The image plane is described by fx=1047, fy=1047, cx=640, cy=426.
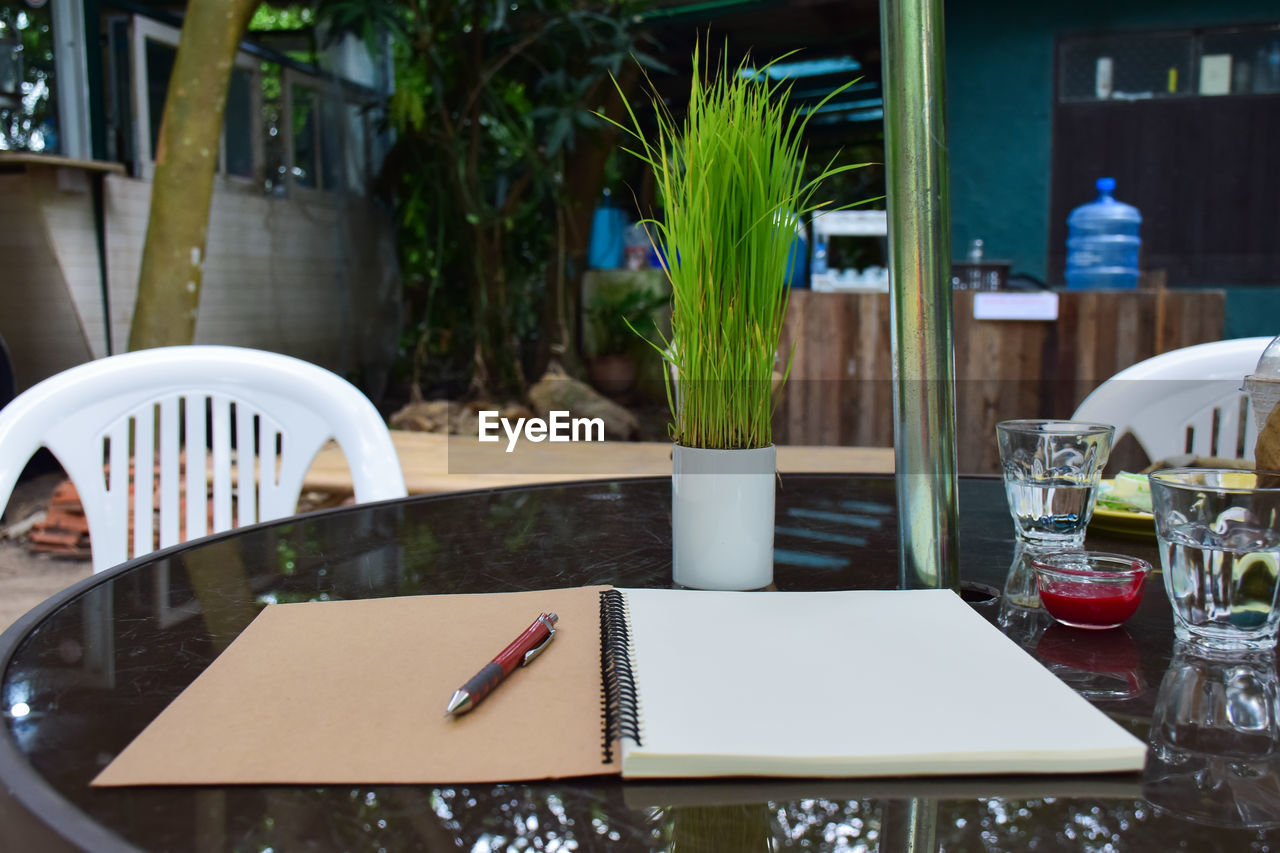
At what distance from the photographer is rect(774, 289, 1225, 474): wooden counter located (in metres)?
4.34

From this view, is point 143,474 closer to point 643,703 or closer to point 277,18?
point 643,703

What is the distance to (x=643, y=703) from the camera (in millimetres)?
551

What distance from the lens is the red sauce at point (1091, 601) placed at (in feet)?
2.40

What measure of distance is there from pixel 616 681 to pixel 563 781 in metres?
0.09

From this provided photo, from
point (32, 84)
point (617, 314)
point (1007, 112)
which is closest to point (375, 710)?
point (32, 84)

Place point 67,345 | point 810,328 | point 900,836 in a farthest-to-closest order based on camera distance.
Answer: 1. point 67,345
2. point 810,328
3. point 900,836

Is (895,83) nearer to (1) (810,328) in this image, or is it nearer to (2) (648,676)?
(2) (648,676)

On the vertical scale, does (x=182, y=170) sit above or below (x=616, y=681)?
above

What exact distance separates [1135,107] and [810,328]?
2.37 m

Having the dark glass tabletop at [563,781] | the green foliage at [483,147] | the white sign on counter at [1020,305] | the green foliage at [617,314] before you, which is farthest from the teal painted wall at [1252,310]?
the dark glass tabletop at [563,781]

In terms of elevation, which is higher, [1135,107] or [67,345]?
[1135,107]

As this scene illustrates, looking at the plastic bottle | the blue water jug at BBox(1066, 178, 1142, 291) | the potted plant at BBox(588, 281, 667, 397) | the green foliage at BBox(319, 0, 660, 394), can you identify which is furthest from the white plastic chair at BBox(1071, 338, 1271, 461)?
Answer: the potted plant at BBox(588, 281, 667, 397)

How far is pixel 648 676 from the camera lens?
0.59m

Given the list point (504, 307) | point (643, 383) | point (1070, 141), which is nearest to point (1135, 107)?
point (1070, 141)
